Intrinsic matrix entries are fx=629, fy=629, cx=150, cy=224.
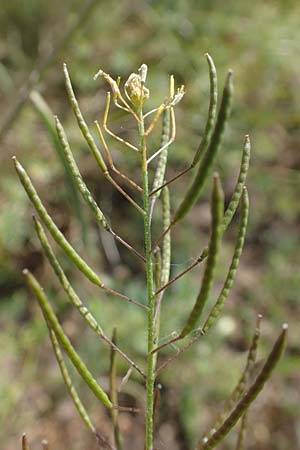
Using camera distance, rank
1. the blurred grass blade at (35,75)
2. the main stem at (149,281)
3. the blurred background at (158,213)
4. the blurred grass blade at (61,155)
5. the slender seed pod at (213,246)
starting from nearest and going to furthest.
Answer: the slender seed pod at (213,246), the main stem at (149,281), the blurred grass blade at (61,155), the blurred grass blade at (35,75), the blurred background at (158,213)

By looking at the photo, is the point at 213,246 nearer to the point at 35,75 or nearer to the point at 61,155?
the point at 61,155

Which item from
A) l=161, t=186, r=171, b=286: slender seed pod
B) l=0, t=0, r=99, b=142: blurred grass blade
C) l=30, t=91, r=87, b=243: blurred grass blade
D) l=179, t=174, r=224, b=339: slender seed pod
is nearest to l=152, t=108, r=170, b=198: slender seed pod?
l=161, t=186, r=171, b=286: slender seed pod

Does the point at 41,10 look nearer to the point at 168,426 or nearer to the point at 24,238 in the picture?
the point at 24,238

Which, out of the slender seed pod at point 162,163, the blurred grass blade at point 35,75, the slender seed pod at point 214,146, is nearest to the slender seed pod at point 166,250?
the slender seed pod at point 162,163

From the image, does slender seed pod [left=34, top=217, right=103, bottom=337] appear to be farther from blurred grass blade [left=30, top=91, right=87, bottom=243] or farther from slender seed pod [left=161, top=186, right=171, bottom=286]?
blurred grass blade [left=30, top=91, right=87, bottom=243]

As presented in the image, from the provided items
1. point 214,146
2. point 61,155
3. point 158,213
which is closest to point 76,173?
point 214,146

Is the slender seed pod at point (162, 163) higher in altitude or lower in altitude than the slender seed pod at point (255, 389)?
higher

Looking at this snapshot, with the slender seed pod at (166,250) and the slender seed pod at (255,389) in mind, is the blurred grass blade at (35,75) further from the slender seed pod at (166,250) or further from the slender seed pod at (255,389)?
the slender seed pod at (255,389)
